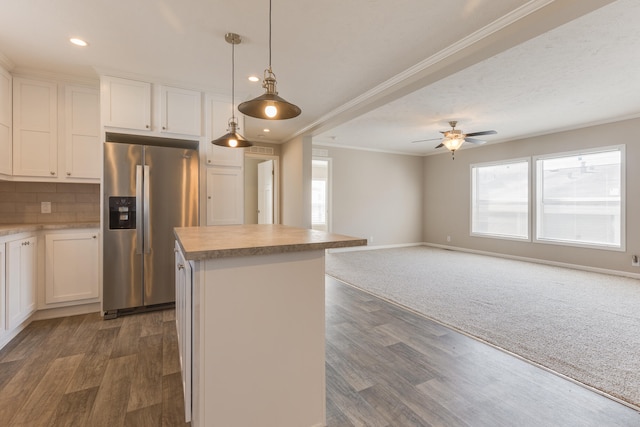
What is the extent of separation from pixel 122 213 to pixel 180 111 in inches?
53.6

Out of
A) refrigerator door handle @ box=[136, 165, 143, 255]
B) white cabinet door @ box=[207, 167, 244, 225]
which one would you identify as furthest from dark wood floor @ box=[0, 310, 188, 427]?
white cabinet door @ box=[207, 167, 244, 225]

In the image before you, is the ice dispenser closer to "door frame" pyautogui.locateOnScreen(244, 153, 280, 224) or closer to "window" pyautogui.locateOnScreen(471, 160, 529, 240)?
"door frame" pyautogui.locateOnScreen(244, 153, 280, 224)

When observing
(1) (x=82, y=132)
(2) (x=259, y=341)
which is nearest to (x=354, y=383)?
(2) (x=259, y=341)

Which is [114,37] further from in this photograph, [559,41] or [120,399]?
[559,41]

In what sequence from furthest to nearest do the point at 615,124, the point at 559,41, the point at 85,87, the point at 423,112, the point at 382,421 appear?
the point at 615,124, the point at 423,112, the point at 85,87, the point at 559,41, the point at 382,421

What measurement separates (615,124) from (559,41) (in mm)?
3666

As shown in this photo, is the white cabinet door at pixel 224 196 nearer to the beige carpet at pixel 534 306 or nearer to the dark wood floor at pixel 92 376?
the dark wood floor at pixel 92 376

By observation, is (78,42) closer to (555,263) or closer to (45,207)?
(45,207)

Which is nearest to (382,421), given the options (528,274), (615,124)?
(528,274)

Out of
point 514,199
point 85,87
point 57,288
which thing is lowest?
point 57,288

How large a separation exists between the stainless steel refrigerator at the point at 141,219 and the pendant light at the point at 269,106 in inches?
74.3

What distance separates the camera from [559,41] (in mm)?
2561

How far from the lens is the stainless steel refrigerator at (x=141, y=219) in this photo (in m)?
3.07

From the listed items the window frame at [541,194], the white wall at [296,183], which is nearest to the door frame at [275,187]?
the white wall at [296,183]
